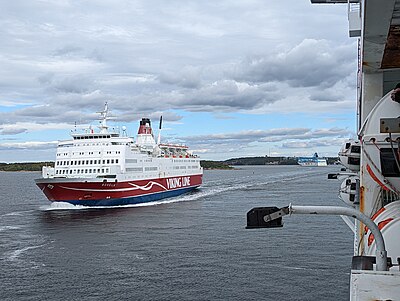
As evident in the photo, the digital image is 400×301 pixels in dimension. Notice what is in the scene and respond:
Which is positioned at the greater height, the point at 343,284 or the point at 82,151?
the point at 82,151

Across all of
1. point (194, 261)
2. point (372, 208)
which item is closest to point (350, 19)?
point (372, 208)

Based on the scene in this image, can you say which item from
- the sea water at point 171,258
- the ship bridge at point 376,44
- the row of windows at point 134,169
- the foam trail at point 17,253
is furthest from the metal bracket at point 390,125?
the row of windows at point 134,169

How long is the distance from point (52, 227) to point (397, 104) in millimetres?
30176

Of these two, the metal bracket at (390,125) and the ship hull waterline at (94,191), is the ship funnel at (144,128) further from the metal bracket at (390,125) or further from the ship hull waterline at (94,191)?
the metal bracket at (390,125)

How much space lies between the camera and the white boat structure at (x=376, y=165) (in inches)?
179

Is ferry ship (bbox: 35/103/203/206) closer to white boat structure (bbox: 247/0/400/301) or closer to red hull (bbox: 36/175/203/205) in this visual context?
red hull (bbox: 36/175/203/205)

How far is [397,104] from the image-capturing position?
704cm

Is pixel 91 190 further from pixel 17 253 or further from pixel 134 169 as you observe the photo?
pixel 17 253

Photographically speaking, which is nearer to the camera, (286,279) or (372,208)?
(372,208)

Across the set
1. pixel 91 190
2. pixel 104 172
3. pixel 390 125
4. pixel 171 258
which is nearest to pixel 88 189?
pixel 91 190

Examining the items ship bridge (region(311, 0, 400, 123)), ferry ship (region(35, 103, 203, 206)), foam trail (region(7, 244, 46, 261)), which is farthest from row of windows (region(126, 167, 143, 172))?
Result: ship bridge (region(311, 0, 400, 123))

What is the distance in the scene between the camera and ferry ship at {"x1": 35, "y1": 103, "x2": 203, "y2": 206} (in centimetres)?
4247

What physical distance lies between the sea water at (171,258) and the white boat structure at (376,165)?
8.67 meters

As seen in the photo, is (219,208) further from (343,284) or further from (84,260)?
(343,284)
